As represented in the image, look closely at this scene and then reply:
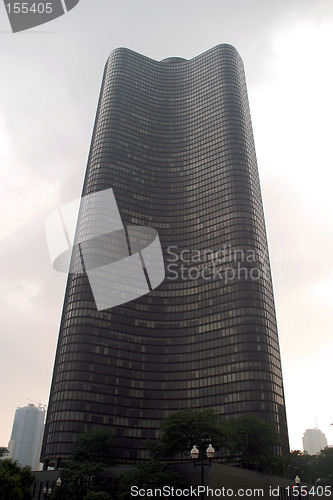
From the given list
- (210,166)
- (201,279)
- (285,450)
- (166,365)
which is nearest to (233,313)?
(201,279)

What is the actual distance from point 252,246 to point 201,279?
25572 millimetres

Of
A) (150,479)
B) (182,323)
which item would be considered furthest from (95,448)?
(182,323)

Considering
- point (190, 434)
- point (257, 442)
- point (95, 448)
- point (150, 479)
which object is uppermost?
point (257, 442)

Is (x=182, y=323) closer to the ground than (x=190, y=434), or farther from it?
farther from it

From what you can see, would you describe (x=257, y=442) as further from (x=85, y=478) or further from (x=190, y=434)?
(x=85, y=478)

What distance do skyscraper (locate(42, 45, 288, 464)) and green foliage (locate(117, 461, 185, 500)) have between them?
61.1 m

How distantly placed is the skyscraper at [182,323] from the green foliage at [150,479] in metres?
61.1

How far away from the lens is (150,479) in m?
72.4

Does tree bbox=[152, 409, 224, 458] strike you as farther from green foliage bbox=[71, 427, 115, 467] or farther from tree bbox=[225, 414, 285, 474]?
green foliage bbox=[71, 427, 115, 467]

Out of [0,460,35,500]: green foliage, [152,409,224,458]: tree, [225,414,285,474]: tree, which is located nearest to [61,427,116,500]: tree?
[152,409,224,458]: tree

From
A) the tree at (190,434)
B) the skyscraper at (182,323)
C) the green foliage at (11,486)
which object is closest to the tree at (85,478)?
the tree at (190,434)

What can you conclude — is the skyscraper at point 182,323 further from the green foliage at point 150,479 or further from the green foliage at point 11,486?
the green foliage at point 11,486

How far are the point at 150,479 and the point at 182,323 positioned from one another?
102 metres

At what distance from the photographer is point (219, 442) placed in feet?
277
